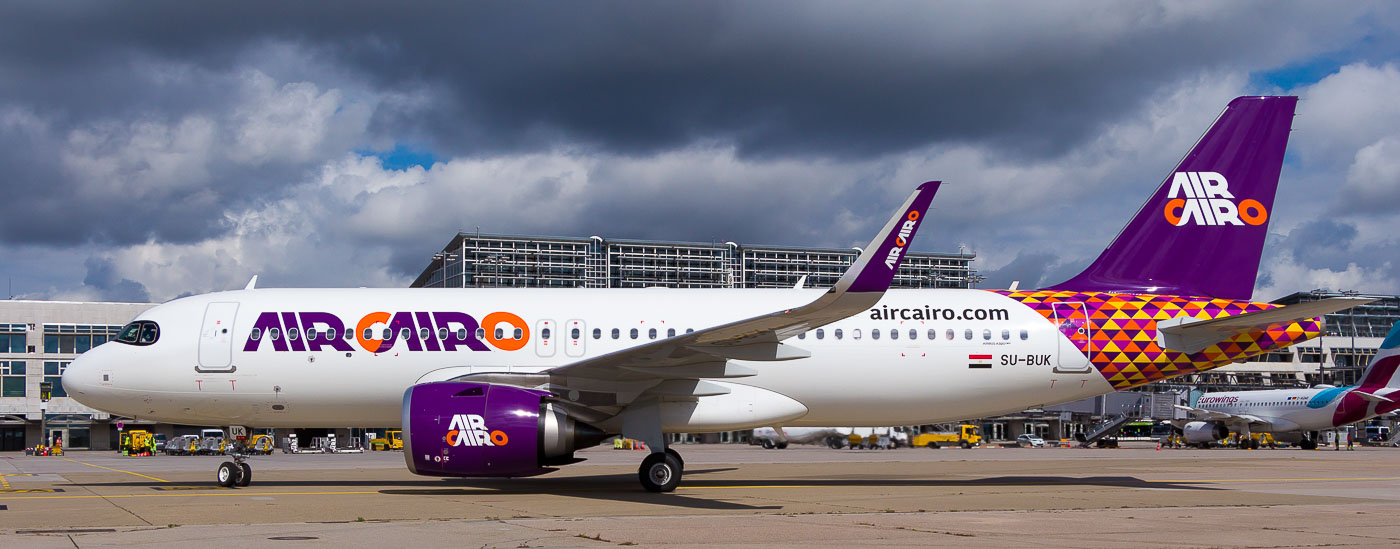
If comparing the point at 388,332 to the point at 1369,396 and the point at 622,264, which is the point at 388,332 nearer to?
the point at 1369,396

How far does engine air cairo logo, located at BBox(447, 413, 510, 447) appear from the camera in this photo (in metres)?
14.6

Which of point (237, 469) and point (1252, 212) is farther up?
point (1252, 212)

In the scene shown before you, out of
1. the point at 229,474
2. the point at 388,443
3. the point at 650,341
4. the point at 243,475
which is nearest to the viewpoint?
the point at 650,341

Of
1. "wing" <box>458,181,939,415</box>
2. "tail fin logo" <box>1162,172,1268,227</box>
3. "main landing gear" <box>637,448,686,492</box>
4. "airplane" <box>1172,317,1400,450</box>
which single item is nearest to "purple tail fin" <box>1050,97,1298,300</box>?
"tail fin logo" <box>1162,172,1268,227</box>

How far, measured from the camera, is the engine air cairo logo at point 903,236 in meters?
12.4

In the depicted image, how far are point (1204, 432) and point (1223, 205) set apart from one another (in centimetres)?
3962

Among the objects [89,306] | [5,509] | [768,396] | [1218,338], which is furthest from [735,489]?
[89,306]

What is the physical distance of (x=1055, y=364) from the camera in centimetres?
1767

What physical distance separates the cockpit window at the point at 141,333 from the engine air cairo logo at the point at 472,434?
20.4 ft

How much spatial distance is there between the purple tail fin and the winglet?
7.75 metres

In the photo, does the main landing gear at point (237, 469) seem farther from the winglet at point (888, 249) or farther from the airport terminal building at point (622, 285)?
the airport terminal building at point (622, 285)

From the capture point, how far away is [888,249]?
12375 mm

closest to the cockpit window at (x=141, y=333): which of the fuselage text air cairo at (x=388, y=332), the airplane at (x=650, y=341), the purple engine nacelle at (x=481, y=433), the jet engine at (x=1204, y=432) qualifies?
the airplane at (x=650, y=341)

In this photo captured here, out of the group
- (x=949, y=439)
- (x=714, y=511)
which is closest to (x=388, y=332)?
(x=714, y=511)
